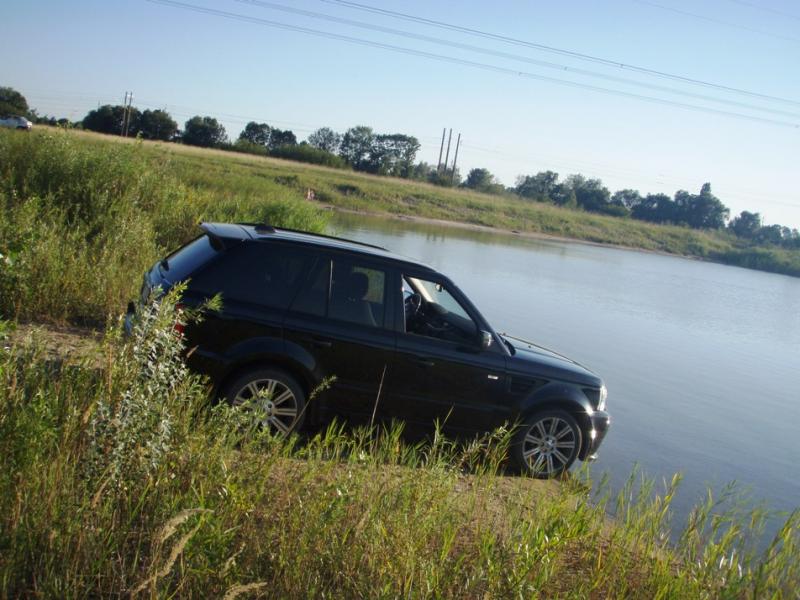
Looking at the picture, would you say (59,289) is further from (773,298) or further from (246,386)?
(773,298)

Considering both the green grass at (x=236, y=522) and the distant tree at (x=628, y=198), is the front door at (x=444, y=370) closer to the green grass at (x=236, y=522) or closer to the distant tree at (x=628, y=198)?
the green grass at (x=236, y=522)

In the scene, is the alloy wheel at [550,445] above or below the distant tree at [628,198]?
below

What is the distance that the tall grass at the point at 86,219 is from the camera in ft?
30.0

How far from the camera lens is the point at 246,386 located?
658cm

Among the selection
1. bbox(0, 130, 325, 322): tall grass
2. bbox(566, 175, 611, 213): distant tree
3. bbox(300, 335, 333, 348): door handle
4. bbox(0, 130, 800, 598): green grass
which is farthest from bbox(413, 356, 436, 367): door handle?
bbox(566, 175, 611, 213): distant tree

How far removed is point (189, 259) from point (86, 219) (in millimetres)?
6882

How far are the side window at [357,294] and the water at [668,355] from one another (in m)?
3.21

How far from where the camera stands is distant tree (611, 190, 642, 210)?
118 meters

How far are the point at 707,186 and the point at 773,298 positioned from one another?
73630 mm

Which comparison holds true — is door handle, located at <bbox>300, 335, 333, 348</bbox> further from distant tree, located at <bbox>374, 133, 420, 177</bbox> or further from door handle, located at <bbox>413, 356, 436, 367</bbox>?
distant tree, located at <bbox>374, 133, 420, 177</bbox>

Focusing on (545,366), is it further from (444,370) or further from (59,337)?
(59,337)

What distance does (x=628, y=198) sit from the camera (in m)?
120

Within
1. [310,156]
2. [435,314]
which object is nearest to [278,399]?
[435,314]

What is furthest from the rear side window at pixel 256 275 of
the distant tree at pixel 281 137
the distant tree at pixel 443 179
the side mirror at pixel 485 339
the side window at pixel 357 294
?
the distant tree at pixel 281 137
